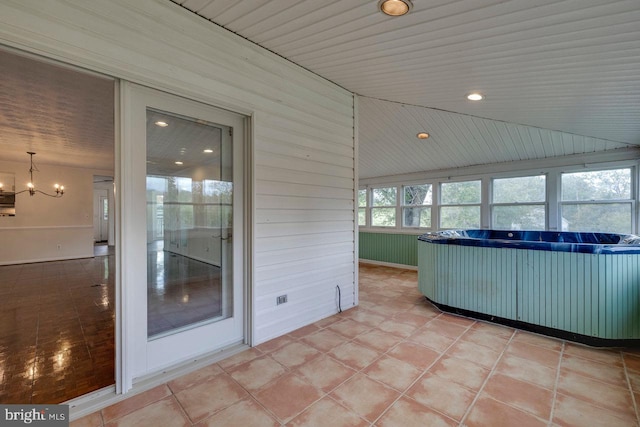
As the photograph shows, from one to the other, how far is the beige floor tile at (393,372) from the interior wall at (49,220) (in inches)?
356

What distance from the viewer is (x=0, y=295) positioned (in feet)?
14.3

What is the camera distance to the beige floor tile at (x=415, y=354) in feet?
7.91

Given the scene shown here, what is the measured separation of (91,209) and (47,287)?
404 centimetres

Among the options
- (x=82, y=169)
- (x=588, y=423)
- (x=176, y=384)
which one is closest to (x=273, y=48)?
(x=176, y=384)

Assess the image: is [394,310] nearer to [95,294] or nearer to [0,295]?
[95,294]

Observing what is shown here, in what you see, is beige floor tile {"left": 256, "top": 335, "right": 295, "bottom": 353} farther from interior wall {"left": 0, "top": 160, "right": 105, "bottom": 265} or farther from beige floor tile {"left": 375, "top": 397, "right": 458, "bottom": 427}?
interior wall {"left": 0, "top": 160, "right": 105, "bottom": 265}

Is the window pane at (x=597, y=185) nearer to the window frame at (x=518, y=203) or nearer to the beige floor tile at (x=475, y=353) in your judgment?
the window frame at (x=518, y=203)

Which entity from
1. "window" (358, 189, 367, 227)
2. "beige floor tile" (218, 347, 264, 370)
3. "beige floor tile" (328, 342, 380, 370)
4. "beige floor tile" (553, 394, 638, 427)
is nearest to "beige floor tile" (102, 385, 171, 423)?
"beige floor tile" (218, 347, 264, 370)

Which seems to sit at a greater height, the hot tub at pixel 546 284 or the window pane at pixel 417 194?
the window pane at pixel 417 194

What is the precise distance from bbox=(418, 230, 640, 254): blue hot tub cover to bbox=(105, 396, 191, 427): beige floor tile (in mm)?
3313

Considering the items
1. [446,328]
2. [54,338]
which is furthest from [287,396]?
[54,338]

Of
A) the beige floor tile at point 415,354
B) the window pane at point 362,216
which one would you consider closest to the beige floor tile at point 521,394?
the beige floor tile at point 415,354

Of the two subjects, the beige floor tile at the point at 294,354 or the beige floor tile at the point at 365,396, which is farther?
the beige floor tile at the point at 294,354

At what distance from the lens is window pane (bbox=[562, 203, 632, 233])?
4.34 metres
